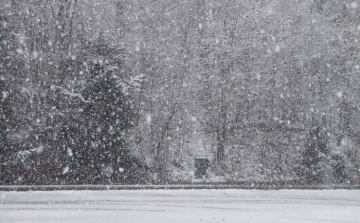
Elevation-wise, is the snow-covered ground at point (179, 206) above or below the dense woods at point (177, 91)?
below

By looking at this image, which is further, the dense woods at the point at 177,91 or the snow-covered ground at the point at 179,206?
the dense woods at the point at 177,91

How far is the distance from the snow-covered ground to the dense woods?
13.2ft

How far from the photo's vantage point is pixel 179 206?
11234mm

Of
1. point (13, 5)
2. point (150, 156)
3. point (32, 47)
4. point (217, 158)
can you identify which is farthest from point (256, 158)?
point (13, 5)

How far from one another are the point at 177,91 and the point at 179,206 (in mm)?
9940

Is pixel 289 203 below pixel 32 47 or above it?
below

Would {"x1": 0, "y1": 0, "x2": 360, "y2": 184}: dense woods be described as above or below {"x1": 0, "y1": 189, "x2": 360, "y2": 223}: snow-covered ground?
above

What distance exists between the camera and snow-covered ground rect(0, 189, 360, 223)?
993 centimetres

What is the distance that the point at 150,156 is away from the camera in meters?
20.1

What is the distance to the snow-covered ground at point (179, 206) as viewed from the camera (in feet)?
32.6

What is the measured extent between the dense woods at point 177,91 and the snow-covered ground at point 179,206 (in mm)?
4023

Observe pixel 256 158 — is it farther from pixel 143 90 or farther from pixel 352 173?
pixel 143 90

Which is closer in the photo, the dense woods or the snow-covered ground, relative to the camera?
the snow-covered ground

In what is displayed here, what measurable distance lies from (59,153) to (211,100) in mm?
9168
